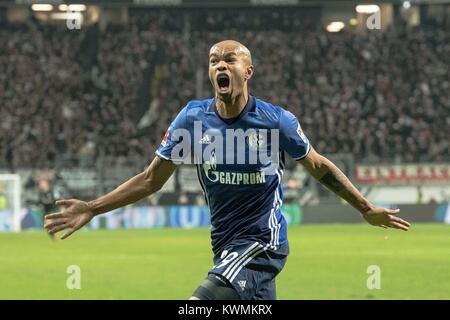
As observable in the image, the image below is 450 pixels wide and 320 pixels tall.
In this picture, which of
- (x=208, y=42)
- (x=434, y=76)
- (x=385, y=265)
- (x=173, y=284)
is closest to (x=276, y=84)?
(x=208, y=42)

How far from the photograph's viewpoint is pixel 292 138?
6.51 metres

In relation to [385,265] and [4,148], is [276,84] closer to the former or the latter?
[4,148]

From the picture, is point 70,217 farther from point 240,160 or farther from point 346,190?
point 346,190

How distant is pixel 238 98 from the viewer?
6484 millimetres

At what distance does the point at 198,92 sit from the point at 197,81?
54.1 inches

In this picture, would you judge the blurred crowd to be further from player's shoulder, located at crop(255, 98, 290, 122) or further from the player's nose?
the player's nose

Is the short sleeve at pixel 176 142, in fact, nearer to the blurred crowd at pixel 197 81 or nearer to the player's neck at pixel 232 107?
the player's neck at pixel 232 107

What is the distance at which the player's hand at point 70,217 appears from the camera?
20.1 feet

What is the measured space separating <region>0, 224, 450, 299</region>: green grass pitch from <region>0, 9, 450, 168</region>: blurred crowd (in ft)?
25.5

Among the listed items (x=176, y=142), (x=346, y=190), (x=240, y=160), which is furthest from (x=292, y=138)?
(x=176, y=142)

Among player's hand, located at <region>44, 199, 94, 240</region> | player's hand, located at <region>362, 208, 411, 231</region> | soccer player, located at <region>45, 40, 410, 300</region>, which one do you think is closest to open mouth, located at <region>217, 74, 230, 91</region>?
soccer player, located at <region>45, 40, 410, 300</region>

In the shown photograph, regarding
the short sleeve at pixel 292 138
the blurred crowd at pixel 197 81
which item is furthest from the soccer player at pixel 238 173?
the blurred crowd at pixel 197 81

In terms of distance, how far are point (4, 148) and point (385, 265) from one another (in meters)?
19.9

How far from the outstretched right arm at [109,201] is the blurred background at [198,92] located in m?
22.9
